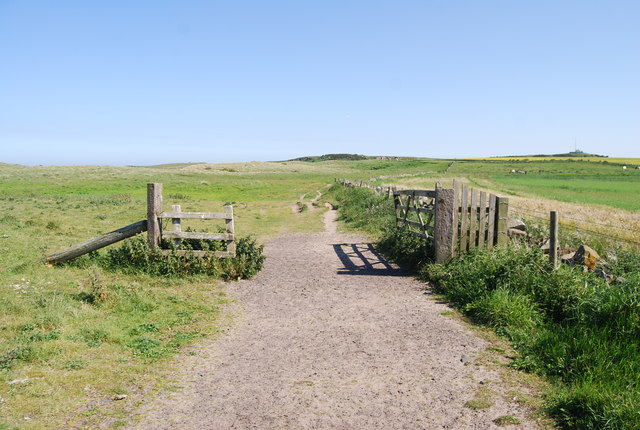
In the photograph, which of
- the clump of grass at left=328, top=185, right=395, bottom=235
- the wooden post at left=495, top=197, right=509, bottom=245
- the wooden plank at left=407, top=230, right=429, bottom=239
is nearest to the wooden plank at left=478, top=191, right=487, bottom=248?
the wooden post at left=495, top=197, right=509, bottom=245

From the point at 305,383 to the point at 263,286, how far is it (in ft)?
16.8

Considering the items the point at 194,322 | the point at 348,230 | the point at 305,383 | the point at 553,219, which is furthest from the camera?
the point at 348,230

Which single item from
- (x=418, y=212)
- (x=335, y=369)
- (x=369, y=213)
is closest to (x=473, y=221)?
(x=418, y=212)

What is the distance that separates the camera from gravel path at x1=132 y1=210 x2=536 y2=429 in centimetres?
471

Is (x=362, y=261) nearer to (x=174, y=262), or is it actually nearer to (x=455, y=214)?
(x=455, y=214)

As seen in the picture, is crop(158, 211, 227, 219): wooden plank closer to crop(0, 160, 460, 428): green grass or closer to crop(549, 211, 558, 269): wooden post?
crop(0, 160, 460, 428): green grass

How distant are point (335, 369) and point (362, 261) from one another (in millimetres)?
7445

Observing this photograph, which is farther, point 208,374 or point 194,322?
point 194,322

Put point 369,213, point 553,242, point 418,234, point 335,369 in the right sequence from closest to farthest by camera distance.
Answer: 1. point 335,369
2. point 553,242
3. point 418,234
4. point 369,213

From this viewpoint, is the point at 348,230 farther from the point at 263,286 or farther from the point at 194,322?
the point at 194,322

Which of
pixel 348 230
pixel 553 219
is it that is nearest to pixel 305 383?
pixel 553 219

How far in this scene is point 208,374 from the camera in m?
5.84

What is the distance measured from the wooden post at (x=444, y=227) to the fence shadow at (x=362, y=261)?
114 cm

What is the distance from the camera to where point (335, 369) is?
5926mm
